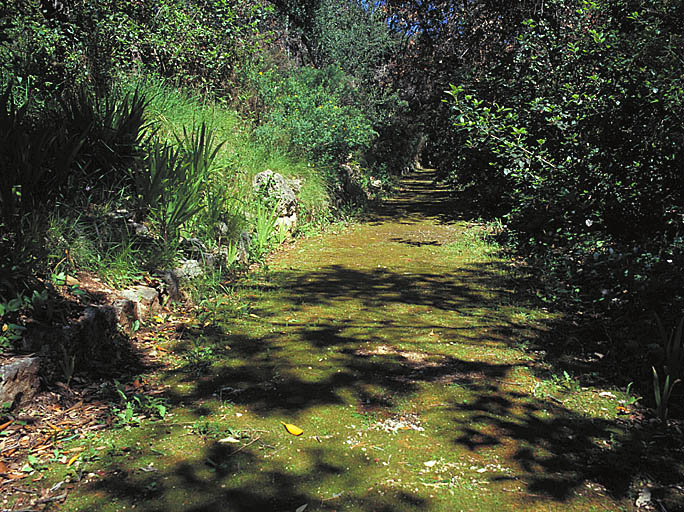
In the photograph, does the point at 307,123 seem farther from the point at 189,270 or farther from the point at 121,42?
the point at 189,270

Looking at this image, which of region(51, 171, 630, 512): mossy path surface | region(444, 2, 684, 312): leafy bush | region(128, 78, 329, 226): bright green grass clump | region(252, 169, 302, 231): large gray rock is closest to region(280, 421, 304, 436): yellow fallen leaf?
region(51, 171, 630, 512): mossy path surface

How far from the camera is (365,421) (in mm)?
2941

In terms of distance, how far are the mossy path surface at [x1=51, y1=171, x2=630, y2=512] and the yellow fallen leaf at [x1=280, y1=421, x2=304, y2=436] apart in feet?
0.16

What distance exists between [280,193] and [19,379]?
5.52 m

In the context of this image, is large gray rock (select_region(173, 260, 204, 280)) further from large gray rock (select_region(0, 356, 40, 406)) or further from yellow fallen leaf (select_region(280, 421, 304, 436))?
yellow fallen leaf (select_region(280, 421, 304, 436))

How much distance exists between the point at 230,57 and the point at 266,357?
7.73m

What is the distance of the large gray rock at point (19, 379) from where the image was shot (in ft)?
8.95

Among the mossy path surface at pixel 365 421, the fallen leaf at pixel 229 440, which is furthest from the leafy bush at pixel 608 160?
the fallen leaf at pixel 229 440

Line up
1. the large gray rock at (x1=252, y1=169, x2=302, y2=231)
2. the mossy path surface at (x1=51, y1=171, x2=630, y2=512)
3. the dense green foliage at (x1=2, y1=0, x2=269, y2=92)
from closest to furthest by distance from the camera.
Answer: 1. the mossy path surface at (x1=51, y1=171, x2=630, y2=512)
2. the dense green foliage at (x1=2, y1=0, x2=269, y2=92)
3. the large gray rock at (x1=252, y1=169, x2=302, y2=231)

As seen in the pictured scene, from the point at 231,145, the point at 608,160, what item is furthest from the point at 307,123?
the point at 608,160

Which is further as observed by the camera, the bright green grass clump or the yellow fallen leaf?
the bright green grass clump

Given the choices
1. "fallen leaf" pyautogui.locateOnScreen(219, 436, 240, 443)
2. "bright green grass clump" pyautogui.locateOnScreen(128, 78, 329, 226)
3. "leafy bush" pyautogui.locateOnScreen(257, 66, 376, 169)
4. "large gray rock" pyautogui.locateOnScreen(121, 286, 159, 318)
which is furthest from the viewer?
"leafy bush" pyautogui.locateOnScreen(257, 66, 376, 169)

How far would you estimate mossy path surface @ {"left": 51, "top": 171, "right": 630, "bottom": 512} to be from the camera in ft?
7.55

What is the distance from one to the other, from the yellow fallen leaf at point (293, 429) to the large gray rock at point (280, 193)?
17.2 feet
